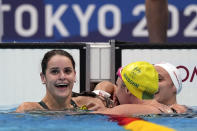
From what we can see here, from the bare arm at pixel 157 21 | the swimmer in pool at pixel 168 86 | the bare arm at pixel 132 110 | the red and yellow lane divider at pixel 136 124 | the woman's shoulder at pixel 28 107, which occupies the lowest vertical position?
the red and yellow lane divider at pixel 136 124

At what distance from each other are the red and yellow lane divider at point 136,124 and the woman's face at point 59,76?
1.19 m

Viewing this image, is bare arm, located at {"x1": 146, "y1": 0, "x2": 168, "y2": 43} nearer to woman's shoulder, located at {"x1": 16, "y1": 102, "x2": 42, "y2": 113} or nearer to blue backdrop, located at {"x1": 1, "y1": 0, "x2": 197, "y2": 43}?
blue backdrop, located at {"x1": 1, "y1": 0, "x2": 197, "y2": 43}

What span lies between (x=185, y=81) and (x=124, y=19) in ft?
9.50

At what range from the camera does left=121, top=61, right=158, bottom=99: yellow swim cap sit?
612cm

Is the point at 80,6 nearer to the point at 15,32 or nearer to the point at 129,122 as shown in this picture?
the point at 15,32

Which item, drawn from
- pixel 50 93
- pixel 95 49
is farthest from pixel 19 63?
pixel 50 93

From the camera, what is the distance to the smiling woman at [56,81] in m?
6.54

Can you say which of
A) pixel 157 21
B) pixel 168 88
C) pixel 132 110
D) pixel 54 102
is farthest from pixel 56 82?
pixel 157 21

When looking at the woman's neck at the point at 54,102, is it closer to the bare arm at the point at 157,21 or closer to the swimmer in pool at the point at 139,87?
the swimmer in pool at the point at 139,87

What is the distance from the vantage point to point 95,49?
8.27 meters

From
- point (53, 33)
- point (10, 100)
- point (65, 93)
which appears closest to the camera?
point (65, 93)

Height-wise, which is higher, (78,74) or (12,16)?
(12,16)

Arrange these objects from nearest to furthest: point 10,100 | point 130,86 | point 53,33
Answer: point 130,86 → point 10,100 → point 53,33

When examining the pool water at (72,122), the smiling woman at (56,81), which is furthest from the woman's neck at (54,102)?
the pool water at (72,122)
